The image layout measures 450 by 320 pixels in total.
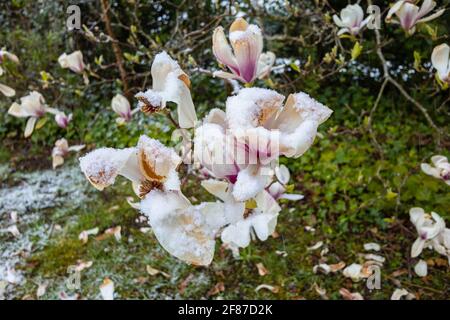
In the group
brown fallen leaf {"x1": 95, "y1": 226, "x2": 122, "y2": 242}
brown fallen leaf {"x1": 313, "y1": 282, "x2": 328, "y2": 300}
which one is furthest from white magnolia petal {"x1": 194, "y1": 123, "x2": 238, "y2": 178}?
brown fallen leaf {"x1": 95, "y1": 226, "x2": 122, "y2": 242}

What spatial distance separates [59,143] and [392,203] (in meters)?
1.45

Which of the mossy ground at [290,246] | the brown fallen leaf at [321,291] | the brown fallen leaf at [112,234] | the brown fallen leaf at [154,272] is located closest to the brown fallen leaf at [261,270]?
the mossy ground at [290,246]

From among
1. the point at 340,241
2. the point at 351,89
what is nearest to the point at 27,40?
the point at 351,89

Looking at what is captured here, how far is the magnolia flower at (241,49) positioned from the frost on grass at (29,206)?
1542mm

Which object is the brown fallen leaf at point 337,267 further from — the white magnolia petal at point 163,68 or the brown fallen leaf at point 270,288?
the white magnolia petal at point 163,68

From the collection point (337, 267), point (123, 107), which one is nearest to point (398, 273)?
point (337, 267)

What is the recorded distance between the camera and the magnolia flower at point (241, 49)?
567 mm

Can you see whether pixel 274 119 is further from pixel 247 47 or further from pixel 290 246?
pixel 290 246

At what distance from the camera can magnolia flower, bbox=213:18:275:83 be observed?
0.57 meters

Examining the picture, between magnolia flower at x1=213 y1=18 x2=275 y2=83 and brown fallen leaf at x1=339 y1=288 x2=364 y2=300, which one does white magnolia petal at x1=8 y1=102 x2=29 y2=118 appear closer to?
magnolia flower at x1=213 y1=18 x2=275 y2=83

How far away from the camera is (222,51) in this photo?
601 millimetres

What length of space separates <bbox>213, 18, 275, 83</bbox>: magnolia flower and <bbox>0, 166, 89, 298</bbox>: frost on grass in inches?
60.7

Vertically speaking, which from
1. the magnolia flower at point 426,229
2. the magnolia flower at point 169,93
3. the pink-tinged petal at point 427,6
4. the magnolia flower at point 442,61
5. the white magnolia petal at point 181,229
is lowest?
the magnolia flower at point 426,229

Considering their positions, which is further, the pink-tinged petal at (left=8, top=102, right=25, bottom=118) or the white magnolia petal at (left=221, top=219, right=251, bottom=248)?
the pink-tinged petal at (left=8, top=102, right=25, bottom=118)
